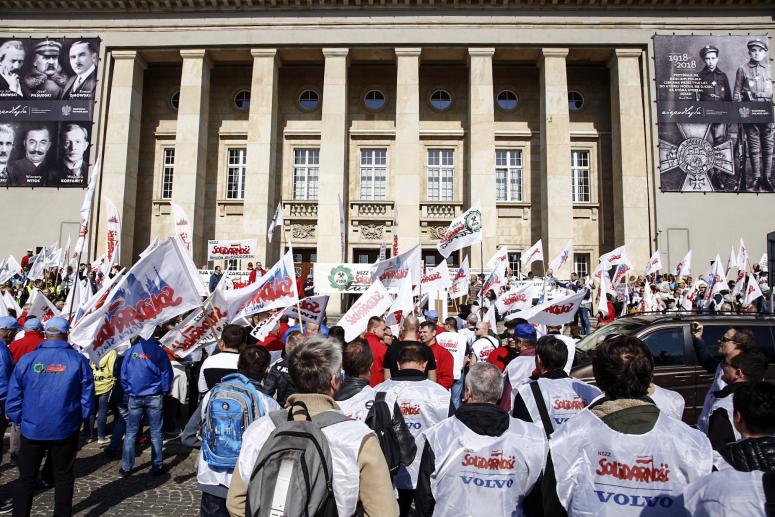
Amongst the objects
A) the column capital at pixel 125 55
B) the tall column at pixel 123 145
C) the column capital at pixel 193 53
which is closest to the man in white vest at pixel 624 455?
the tall column at pixel 123 145

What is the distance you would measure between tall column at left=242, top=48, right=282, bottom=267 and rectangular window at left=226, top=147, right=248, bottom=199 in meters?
2.36

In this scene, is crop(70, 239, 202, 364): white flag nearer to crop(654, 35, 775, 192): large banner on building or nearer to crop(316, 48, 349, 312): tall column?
crop(316, 48, 349, 312): tall column

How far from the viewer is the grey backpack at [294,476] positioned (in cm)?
221

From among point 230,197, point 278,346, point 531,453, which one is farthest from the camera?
point 230,197

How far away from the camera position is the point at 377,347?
7000 millimetres

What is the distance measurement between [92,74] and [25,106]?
331 centimetres

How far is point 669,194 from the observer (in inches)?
971

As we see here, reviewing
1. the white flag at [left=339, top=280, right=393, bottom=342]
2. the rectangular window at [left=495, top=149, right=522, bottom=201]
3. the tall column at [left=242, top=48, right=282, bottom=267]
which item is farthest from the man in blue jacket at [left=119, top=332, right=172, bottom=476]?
the rectangular window at [left=495, top=149, right=522, bottom=201]

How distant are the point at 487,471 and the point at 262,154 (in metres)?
24.6

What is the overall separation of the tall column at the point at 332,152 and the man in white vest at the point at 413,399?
2074cm

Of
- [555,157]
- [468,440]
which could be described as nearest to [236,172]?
[555,157]

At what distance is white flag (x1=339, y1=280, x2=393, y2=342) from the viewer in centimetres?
827

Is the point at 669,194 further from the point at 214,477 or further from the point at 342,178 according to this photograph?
the point at 214,477

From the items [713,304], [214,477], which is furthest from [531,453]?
[713,304]
